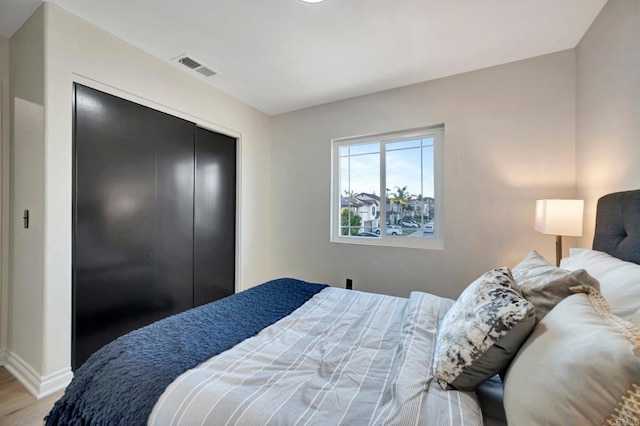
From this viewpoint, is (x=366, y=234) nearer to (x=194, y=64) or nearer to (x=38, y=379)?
(x=194, y=64)

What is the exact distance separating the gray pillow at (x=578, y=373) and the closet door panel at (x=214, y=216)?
106 inches

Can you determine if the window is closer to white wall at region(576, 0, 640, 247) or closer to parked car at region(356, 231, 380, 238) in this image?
parked car at region(356, 231, 380, 238)

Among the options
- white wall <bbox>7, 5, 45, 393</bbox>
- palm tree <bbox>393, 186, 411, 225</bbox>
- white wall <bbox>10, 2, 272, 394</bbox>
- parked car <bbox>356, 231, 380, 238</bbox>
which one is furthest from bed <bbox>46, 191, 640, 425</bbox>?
parked car <bbox>356, 231, 380, 238</bbox>

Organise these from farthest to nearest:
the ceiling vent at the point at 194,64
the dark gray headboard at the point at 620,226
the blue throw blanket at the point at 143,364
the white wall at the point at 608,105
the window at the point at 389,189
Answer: the window at the point at 389,189 < the ceiling vent at the point at 194,64 < the white wall at the point at 608,105 < the dark gray headboard at the point at 620,226 < the blue throw blanket at the point at 143,364

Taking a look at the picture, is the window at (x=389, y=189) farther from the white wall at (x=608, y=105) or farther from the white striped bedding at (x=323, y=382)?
the white striped bedding at (x=323, y=382)

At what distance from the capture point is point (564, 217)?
1699 mm

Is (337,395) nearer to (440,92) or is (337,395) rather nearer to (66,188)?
(66,188)

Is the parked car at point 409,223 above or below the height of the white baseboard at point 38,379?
above

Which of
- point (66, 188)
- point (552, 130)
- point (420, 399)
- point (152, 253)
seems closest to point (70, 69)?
point (66, 188)

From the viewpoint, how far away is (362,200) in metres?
3.02

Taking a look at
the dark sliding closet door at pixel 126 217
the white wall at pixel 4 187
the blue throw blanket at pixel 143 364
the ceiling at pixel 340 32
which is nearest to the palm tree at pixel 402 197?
the ceiling at pixel 340 32

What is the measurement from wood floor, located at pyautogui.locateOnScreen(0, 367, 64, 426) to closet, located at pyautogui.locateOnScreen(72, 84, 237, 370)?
0.23 meters

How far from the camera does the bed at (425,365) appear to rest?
554mm

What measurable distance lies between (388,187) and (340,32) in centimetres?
154
